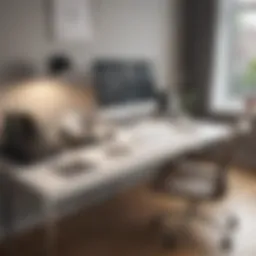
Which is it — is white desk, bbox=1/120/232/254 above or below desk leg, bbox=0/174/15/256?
above


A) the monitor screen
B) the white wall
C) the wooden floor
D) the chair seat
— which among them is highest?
the white wall

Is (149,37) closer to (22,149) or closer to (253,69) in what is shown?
(253,69)

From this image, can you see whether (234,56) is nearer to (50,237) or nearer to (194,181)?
(194,181)

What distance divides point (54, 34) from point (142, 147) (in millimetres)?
1148

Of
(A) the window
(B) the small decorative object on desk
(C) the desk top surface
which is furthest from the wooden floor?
(A) the window

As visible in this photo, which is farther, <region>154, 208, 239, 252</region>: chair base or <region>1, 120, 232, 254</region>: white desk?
<region>154, 208, 239, 252</region>: chair base

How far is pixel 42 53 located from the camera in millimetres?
3199

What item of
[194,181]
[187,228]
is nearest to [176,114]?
[194,181]

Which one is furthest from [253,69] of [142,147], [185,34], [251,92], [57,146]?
[57,146]

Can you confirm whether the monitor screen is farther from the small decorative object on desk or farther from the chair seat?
the chair seat

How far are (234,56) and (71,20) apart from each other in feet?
6.28

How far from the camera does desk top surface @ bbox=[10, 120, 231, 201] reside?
2.22m

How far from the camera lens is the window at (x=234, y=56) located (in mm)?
4348

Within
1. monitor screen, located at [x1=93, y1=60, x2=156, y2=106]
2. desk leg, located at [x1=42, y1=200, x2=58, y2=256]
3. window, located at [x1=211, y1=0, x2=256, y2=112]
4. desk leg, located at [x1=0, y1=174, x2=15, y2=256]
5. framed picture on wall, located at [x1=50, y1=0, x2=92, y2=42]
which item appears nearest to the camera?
desk leg, located at [x1=42, y1=200, x2=58, y2=256]
